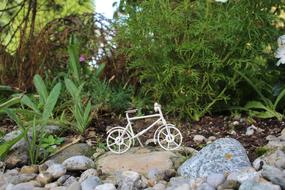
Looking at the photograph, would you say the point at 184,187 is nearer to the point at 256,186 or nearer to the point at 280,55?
the point at 256,186

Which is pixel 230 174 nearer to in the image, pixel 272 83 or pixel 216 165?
pixel 216 165

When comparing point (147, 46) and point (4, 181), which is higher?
point (147, 46)

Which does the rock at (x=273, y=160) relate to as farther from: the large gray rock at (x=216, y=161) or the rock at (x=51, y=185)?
the rock at (x=51, y=185)

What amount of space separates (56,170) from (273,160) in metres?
1.15

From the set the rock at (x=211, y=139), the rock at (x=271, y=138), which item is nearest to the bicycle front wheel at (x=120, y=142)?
the rock at (x=211, y=139)

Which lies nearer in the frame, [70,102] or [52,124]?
[52,124]

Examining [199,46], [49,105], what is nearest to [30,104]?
[49,105]

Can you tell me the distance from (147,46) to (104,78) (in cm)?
88

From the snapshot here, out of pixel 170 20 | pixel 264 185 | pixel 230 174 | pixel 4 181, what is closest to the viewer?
pixel 264 185

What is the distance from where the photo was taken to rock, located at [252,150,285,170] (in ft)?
9.19

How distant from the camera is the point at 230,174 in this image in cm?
276

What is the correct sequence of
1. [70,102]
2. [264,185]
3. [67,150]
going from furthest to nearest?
[70,102] → [67,150] → [264,185]

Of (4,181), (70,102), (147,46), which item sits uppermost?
(147,46)

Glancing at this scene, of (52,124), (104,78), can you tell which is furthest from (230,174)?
(104,78)
